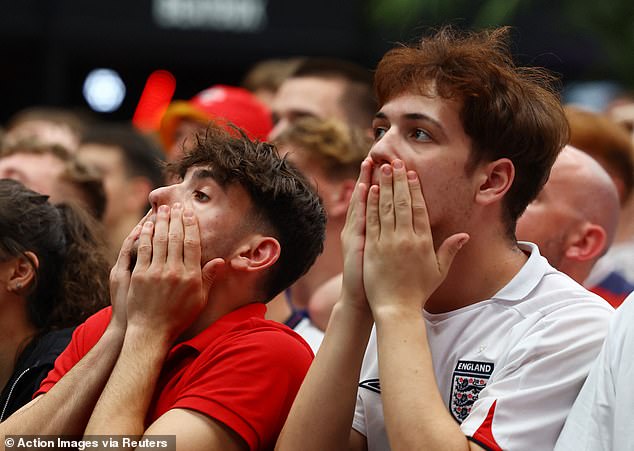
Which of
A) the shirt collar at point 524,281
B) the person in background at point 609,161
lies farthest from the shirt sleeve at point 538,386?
the person in background at point 609,161

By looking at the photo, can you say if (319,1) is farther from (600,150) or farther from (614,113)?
(600,150)

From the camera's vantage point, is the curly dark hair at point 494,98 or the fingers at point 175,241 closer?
the curly dark hair at point 494,98

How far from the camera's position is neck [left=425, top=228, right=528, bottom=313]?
2775 mm

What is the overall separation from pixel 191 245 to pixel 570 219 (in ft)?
4.55

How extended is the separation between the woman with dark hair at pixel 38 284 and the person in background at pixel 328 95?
206 cm

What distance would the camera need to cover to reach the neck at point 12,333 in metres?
3.48

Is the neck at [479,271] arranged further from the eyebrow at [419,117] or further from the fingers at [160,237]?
the fingers at [160,237]

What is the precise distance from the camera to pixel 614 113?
251 inches

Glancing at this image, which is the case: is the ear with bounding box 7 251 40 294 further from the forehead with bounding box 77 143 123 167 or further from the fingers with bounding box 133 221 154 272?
the forehead with bounding box 77 143 123 167

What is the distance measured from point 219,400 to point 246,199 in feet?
2.05

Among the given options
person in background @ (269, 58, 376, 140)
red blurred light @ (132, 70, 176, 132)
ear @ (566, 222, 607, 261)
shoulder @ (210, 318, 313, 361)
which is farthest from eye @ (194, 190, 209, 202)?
red blurred light @ (132, 70, 176, 132)

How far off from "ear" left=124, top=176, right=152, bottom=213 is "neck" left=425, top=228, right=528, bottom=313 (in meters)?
3.86

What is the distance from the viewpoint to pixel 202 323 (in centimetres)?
300

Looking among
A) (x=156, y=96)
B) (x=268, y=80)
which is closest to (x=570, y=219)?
(x=268, y=80)
